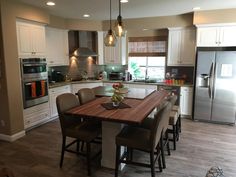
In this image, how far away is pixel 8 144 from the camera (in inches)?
148

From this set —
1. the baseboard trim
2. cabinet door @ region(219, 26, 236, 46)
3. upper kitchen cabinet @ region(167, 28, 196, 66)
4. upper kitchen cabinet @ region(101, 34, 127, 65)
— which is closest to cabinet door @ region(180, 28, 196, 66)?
upper kitchen cabinet @ region(167, 28, 196, 66)

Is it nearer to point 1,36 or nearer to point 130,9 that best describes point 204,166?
point 130,9

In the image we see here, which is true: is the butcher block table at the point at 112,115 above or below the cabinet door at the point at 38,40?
below

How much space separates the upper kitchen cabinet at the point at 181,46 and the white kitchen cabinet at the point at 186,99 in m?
0.70

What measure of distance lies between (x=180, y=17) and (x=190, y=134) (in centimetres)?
296

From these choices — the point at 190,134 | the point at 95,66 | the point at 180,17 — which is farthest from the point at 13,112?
the point at 180,17

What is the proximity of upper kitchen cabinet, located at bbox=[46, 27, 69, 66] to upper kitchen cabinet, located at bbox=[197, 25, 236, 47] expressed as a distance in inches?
140

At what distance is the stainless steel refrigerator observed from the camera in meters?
4.54

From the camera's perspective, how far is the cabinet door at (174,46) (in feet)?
17.3

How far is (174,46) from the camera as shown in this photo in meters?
5.33

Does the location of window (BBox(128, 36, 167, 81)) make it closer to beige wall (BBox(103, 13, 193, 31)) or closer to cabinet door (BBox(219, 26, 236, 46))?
beige wall (BBox(103, 13, 193, 31))

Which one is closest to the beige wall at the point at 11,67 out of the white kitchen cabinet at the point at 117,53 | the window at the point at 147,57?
the white kitchen cabinet at the point at 117,53

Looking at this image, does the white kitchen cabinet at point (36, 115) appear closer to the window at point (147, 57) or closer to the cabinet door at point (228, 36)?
the window at point (147, 57)

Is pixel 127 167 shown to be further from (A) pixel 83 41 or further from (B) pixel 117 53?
(A) pixel 83 41
